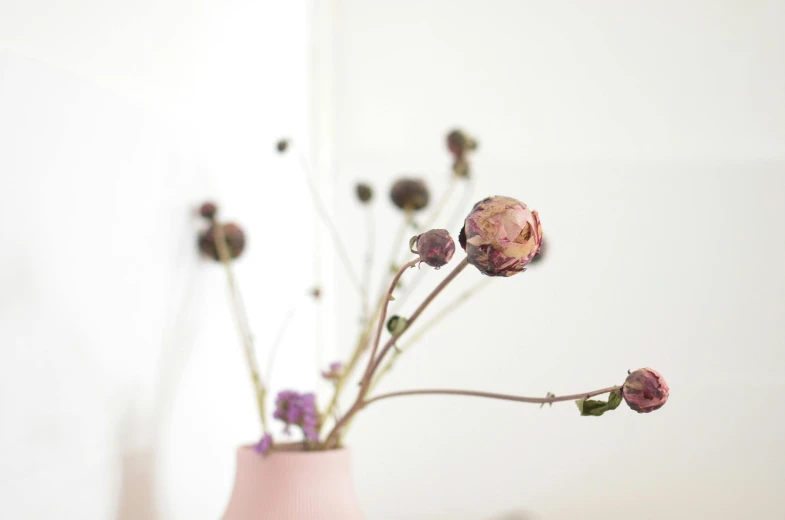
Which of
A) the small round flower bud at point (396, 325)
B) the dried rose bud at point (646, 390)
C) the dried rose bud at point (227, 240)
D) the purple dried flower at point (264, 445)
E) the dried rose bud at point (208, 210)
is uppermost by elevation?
the dried rose bud at point (208, 210)

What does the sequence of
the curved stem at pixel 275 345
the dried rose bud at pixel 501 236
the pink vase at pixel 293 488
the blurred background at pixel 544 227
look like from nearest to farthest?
the dried rose bud at pixel 501 236, the pink vase at pixel 293 488, the blurred background at pixel 544 227, the curved stem at pixel 275 345

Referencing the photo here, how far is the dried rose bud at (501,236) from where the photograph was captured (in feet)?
1.53

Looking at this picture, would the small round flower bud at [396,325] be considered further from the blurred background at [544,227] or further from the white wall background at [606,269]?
the white wall background at [606,269]

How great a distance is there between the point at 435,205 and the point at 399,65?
28cm

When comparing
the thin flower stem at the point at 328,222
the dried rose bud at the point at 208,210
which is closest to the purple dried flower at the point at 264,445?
the dried rose bud at the point at 208,210

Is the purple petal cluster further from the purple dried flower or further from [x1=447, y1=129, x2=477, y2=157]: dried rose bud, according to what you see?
[x1=447, y1=129, x2=477, y2=157]: dried rose bud

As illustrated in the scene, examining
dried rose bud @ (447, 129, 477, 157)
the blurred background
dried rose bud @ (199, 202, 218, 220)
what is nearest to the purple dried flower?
the blurred background

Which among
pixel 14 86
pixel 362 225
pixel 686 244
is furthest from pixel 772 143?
pixel 14 86

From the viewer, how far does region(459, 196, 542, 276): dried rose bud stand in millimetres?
467

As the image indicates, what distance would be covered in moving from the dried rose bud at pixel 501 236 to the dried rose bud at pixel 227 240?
484mm

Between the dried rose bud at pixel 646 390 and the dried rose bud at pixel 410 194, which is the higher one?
the dried rose bud at pixel 410 194

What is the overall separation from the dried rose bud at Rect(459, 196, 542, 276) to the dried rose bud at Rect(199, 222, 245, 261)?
484 mm

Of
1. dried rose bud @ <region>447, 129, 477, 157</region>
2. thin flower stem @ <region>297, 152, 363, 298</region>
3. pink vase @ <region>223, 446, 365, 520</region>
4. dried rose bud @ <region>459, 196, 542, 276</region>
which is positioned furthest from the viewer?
thin flower stem @ <region>297, 152, 363, 298</region>

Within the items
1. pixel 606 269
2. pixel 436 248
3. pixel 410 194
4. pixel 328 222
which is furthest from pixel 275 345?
pixel 436 248
